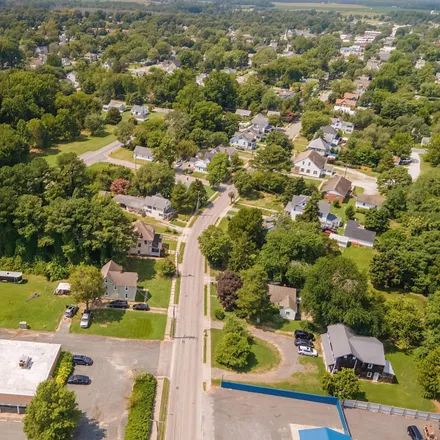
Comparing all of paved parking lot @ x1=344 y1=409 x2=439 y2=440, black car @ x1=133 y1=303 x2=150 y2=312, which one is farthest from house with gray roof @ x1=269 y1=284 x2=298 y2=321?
black car @ x1=133 y1=303 x2=150 y2=312

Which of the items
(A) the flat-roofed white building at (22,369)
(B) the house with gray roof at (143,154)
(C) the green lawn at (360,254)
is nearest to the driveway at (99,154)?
(B) the house with gray roof at (143,154)

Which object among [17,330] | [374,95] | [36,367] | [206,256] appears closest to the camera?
[36,367]

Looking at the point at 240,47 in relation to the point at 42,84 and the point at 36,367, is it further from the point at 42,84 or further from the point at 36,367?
the point at 36,367

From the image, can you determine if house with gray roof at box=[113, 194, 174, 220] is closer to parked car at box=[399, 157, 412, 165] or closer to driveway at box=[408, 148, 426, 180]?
driveway at box=[408, 148, 426, 180]

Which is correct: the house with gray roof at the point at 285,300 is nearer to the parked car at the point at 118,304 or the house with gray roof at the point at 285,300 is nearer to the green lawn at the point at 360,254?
the green lawn at the point at 360,254

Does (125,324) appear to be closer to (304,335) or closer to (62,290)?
(62,290)

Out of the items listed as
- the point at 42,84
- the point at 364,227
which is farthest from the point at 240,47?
the point at 364,227
